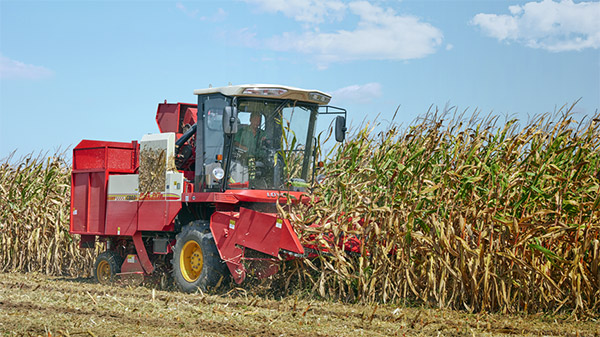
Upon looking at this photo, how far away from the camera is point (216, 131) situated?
8.05 meters

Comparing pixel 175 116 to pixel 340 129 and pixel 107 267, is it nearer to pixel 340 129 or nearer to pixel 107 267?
pixel 107 267

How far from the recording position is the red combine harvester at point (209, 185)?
7449 millimetres

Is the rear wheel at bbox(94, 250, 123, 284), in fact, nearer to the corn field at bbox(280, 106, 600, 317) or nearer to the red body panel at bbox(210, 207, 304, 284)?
the red body panel at bbox(210, 207, 304, 284)

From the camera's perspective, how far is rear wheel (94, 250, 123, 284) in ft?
30.3

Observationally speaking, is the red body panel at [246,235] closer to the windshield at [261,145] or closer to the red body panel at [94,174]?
the windshield at [261,145]

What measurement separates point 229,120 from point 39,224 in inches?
202

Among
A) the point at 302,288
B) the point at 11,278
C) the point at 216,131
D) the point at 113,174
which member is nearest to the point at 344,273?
the point at 302,288

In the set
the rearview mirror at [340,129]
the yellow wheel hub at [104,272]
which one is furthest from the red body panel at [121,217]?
the rearview mirror at [340,129]

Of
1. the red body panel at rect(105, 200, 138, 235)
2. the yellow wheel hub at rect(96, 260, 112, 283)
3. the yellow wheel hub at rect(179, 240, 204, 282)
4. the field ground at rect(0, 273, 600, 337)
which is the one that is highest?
the red body panel at rect(105, 200, 138, 235)

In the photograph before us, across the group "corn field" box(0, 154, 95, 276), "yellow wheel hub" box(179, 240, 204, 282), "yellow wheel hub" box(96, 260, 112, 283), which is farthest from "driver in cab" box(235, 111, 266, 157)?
"corn field" box(0, 154, 95, 276)

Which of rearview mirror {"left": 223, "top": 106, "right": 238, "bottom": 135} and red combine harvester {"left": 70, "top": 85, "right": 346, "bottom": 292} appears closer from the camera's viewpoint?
rearview mirror {"left": 223, "top": 106, "right": 238, "bottom": 135}

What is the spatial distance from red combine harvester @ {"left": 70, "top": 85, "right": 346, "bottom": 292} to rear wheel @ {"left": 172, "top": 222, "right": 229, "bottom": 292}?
12 mm

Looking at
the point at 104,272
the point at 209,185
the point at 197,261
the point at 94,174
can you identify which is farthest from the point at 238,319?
the point at 94,174

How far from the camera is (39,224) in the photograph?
1090 cm
